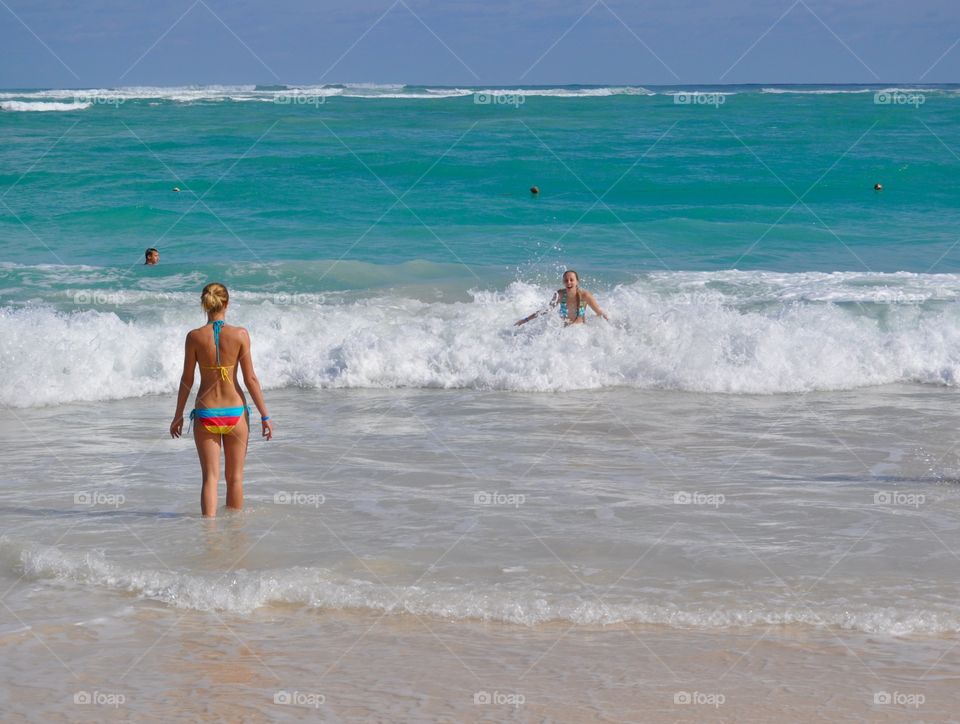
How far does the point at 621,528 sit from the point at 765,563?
0.95 meters

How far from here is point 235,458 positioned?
273 inches

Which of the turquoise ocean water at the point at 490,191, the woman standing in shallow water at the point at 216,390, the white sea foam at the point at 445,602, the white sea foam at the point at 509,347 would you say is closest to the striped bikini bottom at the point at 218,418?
the woman standing in shallow water at the point at 216,390

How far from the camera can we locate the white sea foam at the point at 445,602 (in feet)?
17.8

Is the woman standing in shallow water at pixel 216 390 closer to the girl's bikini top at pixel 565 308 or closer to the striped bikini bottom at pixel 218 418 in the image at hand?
the striped bikini bottom at pixel 218 418

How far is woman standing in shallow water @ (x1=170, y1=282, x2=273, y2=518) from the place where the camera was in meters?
6.73

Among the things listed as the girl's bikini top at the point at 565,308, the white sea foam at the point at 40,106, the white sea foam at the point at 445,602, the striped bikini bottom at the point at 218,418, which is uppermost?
the white sea foam at the point at 40,106

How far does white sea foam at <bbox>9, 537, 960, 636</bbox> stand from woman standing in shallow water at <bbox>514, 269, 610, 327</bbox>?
7247mm

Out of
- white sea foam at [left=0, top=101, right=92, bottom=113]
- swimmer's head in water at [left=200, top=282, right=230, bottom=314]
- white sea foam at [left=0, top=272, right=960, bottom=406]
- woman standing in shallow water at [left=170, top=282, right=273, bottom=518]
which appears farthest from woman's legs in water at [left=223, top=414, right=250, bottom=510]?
white sea foam at [left=0, top=101, right=92, bottom=113]

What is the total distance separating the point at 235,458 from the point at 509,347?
597cm

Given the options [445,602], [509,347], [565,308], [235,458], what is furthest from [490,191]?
[445,602]

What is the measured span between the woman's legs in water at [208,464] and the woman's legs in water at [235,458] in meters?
0.07

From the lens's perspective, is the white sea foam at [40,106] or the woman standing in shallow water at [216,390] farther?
the white sea foam at [40,106]

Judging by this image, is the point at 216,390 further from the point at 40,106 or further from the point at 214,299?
the point at 40,106

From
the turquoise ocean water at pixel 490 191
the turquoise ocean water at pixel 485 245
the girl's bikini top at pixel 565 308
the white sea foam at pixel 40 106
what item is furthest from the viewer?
the white sea foam at pixel 40 106
